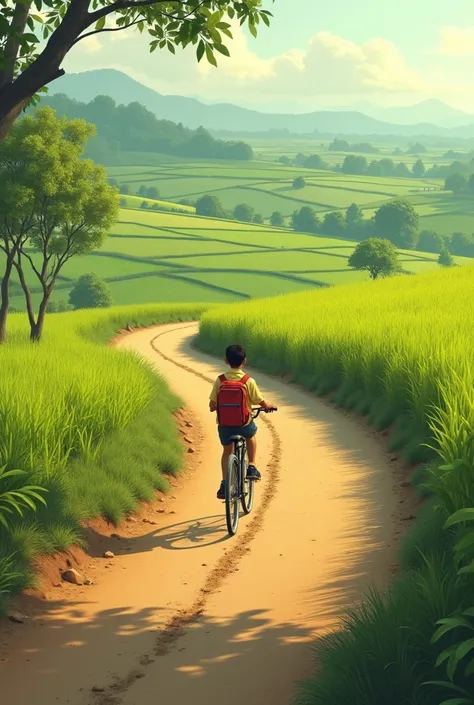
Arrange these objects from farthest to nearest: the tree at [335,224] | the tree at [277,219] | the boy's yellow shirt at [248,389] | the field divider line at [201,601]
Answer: the tree at [277,219], the tree at [335,224], the boy's yellow shirt at [248,389], the field divider line at [201,601]

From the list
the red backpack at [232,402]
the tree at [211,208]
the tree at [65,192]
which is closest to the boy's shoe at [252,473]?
the red backpack at [232,402]

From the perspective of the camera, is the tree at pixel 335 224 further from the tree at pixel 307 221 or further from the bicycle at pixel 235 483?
the bicycle at pixel 235 483

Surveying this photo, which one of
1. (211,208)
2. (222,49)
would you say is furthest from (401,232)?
(222,49)

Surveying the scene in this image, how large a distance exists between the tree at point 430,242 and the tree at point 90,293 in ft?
241

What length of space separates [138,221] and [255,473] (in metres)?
114

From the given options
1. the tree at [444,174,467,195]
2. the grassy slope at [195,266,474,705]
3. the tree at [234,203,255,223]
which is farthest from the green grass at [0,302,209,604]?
the tree at [444,174,467,195]

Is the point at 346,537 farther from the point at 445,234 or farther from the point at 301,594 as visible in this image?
the point at 445,234

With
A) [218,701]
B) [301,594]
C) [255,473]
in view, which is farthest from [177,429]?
[218,701]

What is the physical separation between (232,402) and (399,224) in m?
143

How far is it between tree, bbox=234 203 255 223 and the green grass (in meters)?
155

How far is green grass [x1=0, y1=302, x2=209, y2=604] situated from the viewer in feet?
28.4

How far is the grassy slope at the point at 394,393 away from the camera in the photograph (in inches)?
201

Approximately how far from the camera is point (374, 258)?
9056 centimetres

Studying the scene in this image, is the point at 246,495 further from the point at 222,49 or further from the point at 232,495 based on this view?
the point at 222,49
